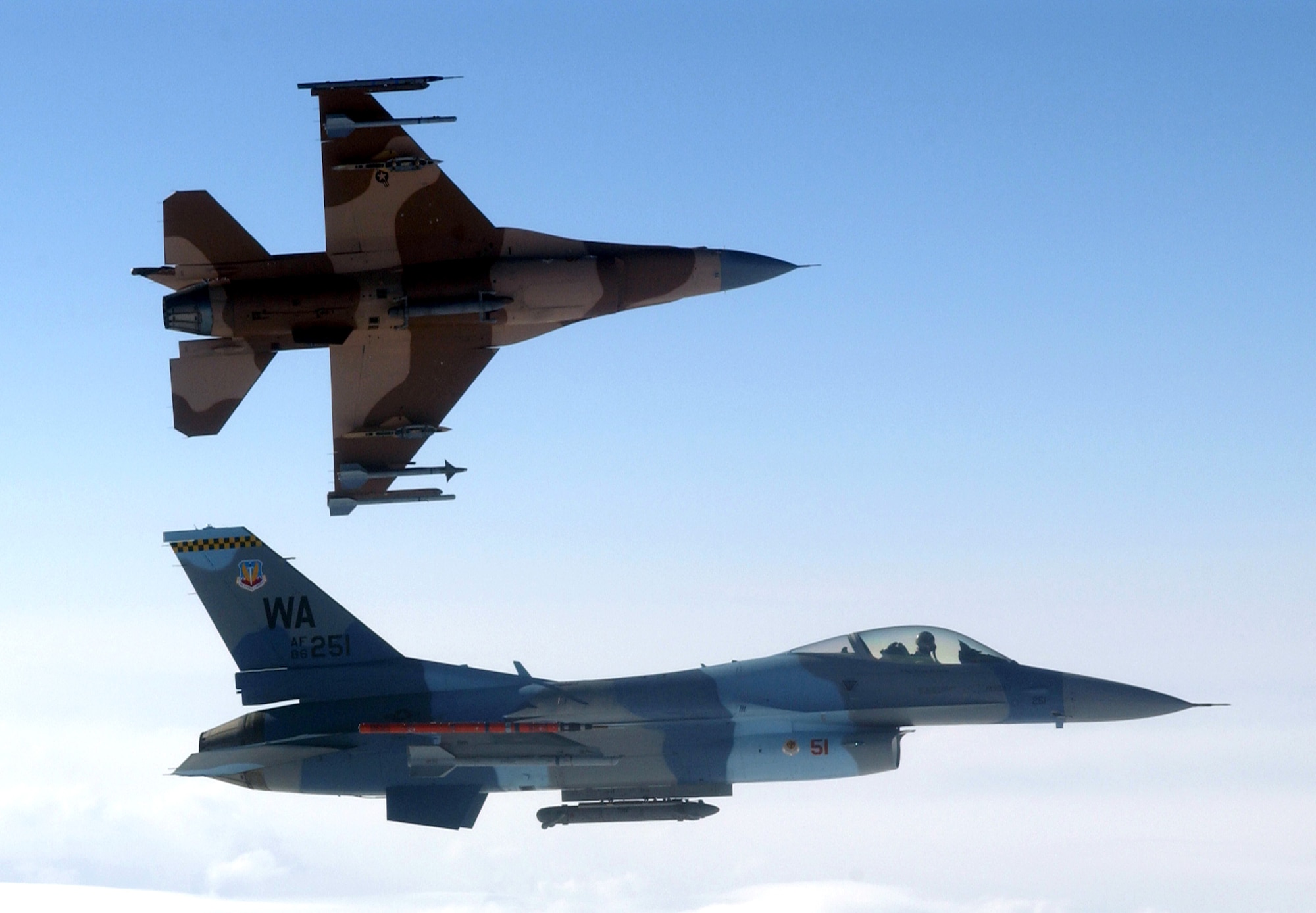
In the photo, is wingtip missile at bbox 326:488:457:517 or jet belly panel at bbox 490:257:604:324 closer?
jet belly panel at bbox 490:257:604:324

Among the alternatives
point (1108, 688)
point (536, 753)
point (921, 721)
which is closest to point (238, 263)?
point (536, 753)

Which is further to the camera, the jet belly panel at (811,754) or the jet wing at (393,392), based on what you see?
the jet wing at (393,392)

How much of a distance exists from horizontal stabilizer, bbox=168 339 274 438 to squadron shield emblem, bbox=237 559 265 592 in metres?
2.45

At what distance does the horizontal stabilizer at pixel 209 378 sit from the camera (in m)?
32.4

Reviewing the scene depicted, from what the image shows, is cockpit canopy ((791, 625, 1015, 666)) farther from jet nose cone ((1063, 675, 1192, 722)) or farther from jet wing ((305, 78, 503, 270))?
jet wing ((305, 78, 503, 270))

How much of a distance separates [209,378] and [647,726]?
32.3 feet

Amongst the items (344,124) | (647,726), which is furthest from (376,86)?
(647,726)

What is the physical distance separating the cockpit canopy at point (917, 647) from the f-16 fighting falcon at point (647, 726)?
0.02 meters

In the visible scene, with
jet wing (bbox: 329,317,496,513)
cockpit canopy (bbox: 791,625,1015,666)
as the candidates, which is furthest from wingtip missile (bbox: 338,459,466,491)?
cockpit canopy (bbox: 791,625,1015,666)

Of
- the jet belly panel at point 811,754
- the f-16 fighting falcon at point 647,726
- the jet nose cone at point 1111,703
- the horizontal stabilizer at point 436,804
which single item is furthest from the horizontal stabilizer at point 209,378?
the jet nose cone at point 1111,703

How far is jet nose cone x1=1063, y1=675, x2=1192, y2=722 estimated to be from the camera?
30.2 m

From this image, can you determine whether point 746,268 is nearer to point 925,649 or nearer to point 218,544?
point 925,649

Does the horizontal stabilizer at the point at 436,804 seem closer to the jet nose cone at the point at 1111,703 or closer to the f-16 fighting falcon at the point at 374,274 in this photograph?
the f-16 fighting falcon at the point at 374,274

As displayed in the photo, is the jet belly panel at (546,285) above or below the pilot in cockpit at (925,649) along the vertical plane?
above
